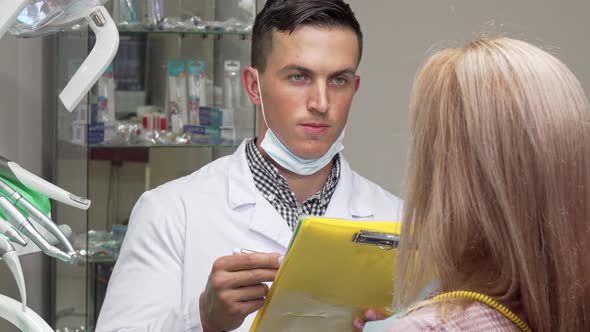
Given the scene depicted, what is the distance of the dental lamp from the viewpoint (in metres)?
1.66

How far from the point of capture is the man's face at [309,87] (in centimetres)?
236

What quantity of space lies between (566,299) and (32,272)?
2.93 metres

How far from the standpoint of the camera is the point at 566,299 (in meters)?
1.25

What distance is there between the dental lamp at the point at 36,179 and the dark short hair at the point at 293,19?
0.74 meters

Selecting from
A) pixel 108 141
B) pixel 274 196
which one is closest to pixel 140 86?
pixel 108 141

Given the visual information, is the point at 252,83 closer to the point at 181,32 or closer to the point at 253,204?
the point at 253,204

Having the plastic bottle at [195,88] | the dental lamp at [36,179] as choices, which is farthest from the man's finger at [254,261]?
the plastic bottle at [195,88]

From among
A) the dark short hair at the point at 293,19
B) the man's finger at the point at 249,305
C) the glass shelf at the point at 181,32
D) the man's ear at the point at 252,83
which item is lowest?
the man's finger at the point at 249,305

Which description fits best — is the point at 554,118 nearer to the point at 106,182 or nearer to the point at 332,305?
the point at 332,305

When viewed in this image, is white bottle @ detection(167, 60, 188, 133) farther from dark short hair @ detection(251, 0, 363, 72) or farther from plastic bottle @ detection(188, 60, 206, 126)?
dark short hair @ detection(251, 0, 363, 72)

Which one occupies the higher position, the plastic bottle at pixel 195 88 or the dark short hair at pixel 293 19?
the dark short hair at pixel 293 19

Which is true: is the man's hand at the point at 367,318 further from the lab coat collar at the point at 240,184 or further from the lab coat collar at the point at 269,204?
the lab coat collar at the point at 240,184

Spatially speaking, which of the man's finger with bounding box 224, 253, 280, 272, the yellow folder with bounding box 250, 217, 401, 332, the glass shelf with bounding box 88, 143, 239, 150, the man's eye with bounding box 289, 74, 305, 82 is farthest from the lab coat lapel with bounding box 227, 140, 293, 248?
the glass shelf with bounding box 88, 143, 239, 150

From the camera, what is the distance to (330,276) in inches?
69.7
